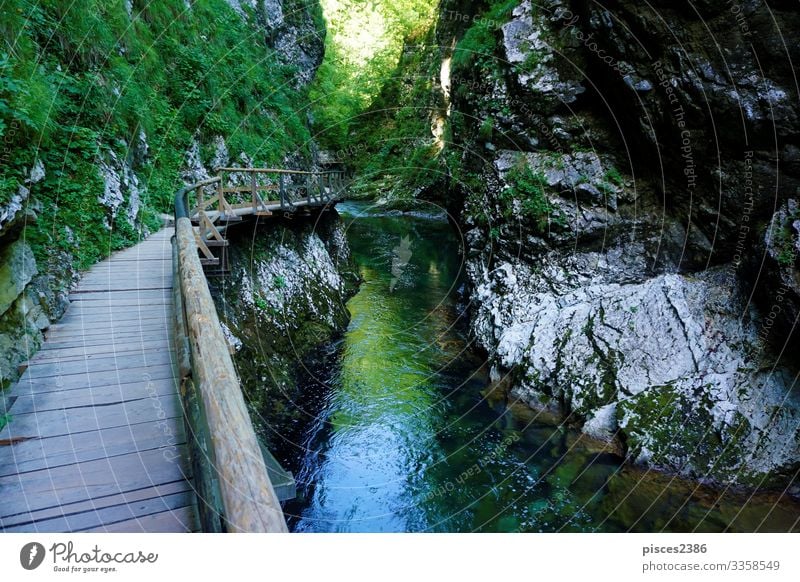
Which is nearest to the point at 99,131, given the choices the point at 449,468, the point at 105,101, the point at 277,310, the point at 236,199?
the point at 105,101

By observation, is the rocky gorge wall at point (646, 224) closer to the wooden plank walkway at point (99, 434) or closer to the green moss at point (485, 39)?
the green moss at point (485, 39)

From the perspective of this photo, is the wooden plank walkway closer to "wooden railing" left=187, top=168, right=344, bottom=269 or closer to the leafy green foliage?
"wooden railing" left=187, top=168, right=344, bottom=269

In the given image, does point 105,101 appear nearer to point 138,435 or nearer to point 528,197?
point 138,435

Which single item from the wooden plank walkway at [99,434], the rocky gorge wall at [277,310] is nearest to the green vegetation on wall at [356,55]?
the rocky gorge wall at [277,310]

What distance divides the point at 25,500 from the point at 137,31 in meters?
14.1

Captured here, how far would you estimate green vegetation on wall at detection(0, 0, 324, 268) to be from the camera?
5950 mm

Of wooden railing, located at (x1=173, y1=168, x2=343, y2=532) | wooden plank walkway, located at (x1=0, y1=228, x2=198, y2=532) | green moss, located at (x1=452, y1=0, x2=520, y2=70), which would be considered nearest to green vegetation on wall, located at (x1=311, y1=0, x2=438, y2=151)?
green moss, located at (x1=452, y1=0, x2=520, y2=70)

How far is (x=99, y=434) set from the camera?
313cm

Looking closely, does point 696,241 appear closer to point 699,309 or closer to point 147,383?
point 699,309

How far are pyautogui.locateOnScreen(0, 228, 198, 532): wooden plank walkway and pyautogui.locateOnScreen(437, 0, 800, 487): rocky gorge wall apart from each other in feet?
26.5

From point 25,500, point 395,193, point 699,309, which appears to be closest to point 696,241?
point 699,309

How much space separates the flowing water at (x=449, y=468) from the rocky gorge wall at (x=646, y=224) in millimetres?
682

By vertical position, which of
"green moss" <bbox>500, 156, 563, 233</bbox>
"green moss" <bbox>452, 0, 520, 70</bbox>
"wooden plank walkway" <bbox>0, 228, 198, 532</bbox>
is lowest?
"wooden plank walkway" <bbox>0, 228, 198, 532</bbox>

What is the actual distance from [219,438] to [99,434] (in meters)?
2.09
